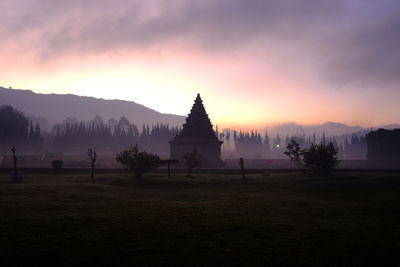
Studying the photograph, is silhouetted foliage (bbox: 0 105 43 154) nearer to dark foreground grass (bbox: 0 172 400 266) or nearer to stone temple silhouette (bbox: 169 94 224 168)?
stone temple silhouette (bbox: 169 94 224 168)

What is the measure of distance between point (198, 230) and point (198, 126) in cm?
5377

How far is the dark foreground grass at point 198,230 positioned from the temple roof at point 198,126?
43471mm

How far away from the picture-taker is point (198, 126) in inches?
2598

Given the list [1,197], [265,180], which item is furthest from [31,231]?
[265,180]

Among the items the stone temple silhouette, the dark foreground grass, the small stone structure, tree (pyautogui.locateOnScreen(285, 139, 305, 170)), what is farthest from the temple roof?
the dark foreground grass

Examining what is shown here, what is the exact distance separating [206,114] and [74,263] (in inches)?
2354

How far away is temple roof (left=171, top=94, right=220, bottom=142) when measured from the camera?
6475cm

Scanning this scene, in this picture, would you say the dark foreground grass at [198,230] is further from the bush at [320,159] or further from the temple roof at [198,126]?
the temple roof at [198,126]

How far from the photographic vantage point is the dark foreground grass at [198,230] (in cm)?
979

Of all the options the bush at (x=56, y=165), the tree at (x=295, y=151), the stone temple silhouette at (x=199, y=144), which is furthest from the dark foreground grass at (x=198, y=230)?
the stone temple silhouette at (x=199, y=144)

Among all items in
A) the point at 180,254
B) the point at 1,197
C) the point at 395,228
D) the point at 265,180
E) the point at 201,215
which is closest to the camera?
the point at 180,254

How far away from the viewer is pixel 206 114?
68.6 meters

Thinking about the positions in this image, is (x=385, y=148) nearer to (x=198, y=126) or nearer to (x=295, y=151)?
(x=198, y=126)

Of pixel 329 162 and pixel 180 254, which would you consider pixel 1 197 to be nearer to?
pixel 180 254
